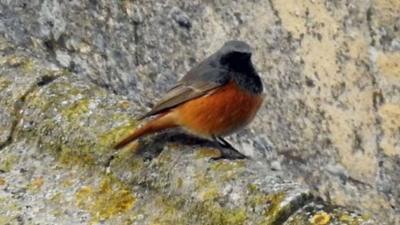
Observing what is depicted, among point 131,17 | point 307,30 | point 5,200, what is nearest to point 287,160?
point 307,30

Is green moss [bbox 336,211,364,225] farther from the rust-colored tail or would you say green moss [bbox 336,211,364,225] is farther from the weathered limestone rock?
the rust-colored tail

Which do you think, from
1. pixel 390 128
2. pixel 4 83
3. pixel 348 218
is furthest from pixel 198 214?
pixel 390 128

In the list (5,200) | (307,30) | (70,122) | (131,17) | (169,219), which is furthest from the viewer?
(307,30)

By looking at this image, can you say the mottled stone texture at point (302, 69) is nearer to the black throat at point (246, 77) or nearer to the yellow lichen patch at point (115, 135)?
the black throat at point (246, 77)

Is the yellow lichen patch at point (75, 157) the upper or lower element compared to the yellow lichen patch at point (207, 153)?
upper

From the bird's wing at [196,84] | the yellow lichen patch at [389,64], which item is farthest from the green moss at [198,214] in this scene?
the yellow lichen patch at [389,64]

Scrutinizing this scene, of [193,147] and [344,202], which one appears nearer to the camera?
[193,147]

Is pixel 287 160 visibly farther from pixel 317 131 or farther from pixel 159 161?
pixel 159 161
